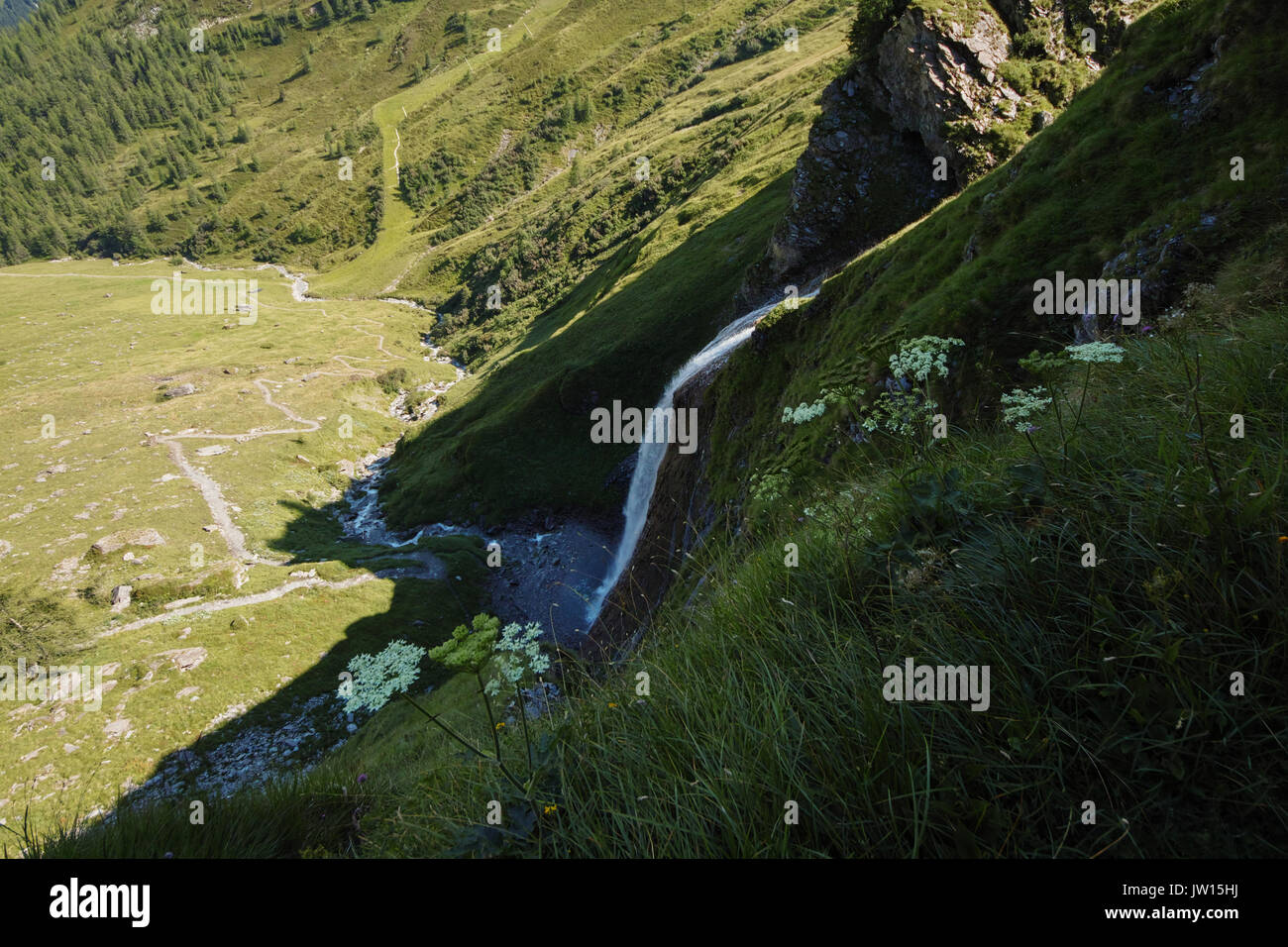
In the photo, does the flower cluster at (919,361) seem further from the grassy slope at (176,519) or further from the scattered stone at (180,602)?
the scattered stone at (180,602)

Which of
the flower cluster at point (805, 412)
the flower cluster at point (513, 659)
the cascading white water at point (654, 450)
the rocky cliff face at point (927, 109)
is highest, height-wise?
the rocky cliff face at point (927, 109)

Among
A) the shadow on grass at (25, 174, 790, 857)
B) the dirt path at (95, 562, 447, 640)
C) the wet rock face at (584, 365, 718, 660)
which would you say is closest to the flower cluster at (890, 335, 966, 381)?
the wet rock face at (584, 365, 718, 660)

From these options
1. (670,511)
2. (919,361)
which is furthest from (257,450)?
(919,361)

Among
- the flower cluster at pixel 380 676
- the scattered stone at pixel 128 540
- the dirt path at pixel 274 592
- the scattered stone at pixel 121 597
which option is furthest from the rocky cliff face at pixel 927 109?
the scattered stone at pixel 128 540

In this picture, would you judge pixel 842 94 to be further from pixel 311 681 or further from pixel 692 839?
pixel 311 681

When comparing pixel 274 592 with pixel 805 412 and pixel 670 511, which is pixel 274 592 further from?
pixel 805 412
